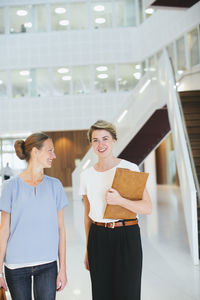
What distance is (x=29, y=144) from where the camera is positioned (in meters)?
2.67

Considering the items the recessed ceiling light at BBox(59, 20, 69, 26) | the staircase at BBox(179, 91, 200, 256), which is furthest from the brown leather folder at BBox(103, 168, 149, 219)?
the recessed ceiling light at BBox(59, 20, 69, 26)

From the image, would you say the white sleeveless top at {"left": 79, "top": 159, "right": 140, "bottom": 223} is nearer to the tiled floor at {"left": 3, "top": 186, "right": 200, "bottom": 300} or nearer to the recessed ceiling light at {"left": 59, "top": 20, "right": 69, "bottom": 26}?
the tiled floor at {"left": 3, "top": 186, "right": 200, "bottom": 300}

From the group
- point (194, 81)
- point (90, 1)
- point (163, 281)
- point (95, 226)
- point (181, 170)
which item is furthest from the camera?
point (90, 1)

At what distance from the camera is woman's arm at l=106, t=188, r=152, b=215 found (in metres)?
2.79

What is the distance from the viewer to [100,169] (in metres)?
3.06

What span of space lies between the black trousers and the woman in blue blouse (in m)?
0.44

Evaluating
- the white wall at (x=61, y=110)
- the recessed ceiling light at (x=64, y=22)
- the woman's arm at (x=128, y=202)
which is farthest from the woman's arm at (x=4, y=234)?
the recessed ceiling light at (x=64, y=22)

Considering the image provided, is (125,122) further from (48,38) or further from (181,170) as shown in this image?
(48,38)

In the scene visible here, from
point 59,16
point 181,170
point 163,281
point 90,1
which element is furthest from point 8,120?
point 163,281

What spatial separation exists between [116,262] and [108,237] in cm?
19

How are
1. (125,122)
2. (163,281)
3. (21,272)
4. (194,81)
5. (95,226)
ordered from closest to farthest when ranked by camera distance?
A: (21,272), (95,226), (163,281), (125,122), (194,81)

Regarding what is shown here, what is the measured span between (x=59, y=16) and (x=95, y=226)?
65.0 ft

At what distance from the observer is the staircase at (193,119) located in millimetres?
9050

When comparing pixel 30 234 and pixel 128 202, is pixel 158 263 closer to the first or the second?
pixel 128 202
